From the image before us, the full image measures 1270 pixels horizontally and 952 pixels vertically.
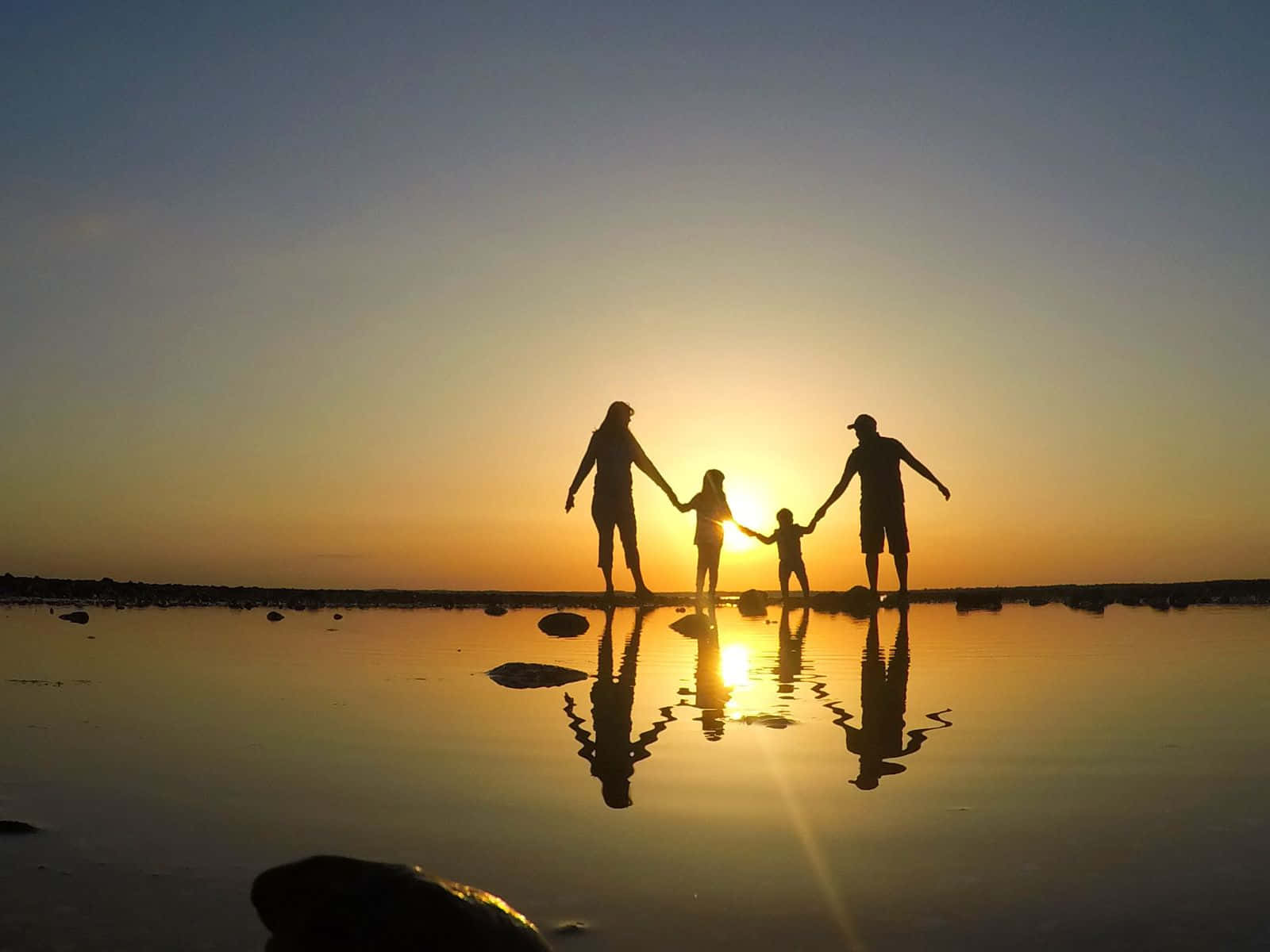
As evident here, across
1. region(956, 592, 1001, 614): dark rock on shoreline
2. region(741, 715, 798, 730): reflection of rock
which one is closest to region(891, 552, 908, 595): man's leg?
region(956, 592, 1001, 614): dark rock on shoreline

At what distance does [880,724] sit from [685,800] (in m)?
2.07

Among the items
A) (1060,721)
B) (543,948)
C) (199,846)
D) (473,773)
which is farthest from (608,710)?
(543,948)

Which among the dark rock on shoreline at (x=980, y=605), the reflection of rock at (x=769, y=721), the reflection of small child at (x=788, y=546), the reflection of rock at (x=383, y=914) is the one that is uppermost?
the reflection of small child at (x=788, y=546)

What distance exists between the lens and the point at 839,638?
12.3 metres

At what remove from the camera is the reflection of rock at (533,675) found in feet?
25.3

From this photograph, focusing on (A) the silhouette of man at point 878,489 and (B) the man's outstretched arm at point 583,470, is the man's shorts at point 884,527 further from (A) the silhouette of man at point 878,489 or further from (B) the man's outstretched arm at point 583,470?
(B) the man's outstretched arm at point 583,470

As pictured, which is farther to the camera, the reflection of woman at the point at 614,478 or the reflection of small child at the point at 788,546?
the reflection of small child at the point at 788,546

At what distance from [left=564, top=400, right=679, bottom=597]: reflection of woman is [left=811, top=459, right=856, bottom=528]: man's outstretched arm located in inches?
116

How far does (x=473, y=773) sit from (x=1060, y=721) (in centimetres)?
315

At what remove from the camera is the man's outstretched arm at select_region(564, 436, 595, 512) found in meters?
16.3

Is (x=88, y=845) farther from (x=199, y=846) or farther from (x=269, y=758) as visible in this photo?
(x=269, y=758)

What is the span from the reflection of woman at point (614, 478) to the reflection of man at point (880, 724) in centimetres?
→ 748

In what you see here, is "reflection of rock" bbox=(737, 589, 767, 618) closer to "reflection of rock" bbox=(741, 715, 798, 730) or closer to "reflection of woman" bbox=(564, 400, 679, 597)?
"reflection of woman" bbox=(564, 400, 679, 597)

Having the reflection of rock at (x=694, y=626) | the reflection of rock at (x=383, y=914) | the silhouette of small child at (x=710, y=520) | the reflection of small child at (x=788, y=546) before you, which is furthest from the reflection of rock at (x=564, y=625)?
the reflection of rock at (x=383, y=914)
